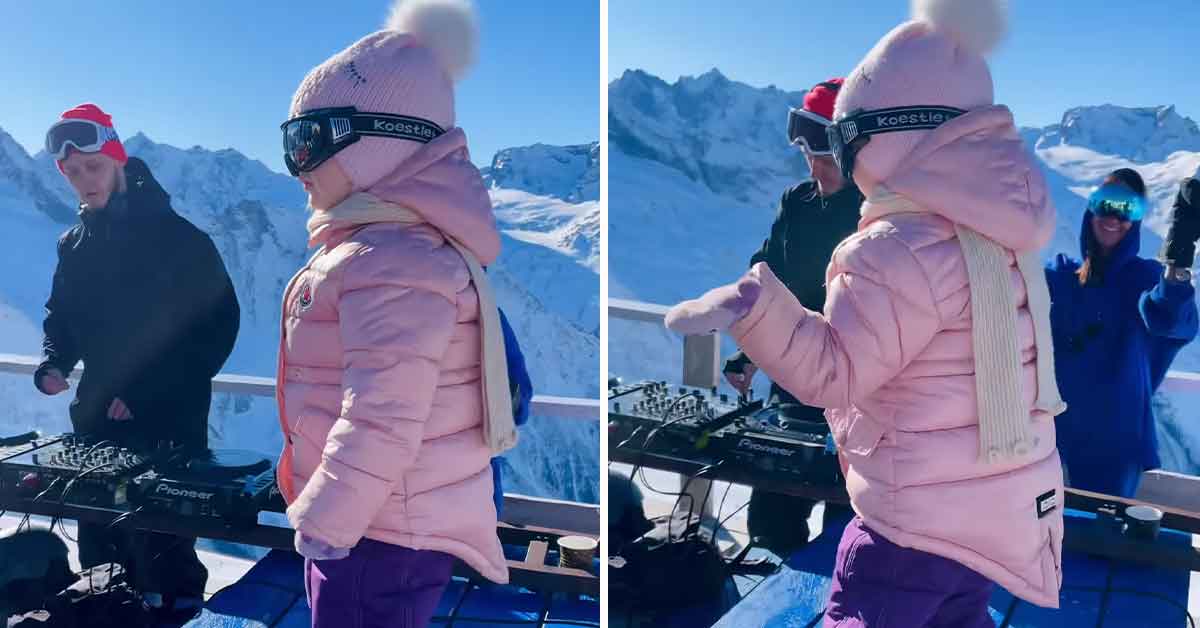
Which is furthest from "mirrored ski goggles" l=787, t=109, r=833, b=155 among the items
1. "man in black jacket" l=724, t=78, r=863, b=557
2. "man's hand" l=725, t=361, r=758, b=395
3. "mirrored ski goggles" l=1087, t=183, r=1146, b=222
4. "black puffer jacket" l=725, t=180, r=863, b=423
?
"mirrored ski goggles" l=1087, t=183, r=1146, b=222

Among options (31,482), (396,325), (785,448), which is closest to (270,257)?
(31,482)

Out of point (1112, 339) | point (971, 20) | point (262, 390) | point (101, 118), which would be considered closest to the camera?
point (971, 20)

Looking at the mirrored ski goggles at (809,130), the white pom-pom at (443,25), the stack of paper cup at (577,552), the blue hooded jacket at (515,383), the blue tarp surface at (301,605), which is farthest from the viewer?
the mirrored ski goggles at (809,130)

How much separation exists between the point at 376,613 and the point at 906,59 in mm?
1141

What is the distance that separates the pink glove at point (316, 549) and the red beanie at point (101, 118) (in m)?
1.94

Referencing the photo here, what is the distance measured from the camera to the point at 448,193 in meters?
1.34

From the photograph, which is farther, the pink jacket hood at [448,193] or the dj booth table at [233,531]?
the dj booth table at [233,531]

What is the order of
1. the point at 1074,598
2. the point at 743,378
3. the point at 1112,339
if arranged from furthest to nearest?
the point at 743,378 → the point at 1112,339 → the point at 1074,598

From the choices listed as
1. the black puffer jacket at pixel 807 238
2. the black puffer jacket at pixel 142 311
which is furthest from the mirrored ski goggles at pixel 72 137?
the black puffer jacket at pixel 807 238

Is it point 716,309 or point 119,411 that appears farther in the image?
point 119,411

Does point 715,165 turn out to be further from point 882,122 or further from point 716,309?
point 716,309

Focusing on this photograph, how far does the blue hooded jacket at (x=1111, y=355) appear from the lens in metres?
2.29

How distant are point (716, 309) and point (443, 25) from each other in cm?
69

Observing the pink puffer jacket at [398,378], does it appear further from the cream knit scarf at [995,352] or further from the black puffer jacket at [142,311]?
the black puffer jacket at [142,311]
